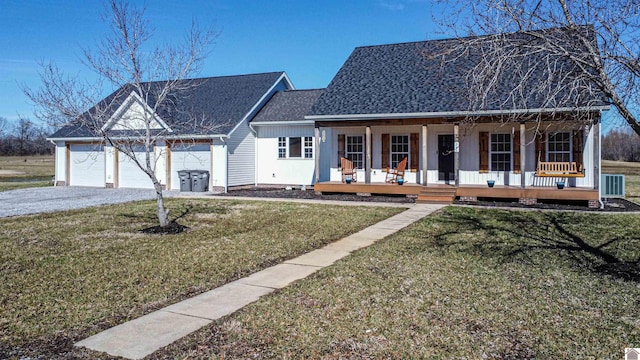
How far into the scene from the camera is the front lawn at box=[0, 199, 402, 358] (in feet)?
16.5

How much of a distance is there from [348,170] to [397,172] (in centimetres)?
200

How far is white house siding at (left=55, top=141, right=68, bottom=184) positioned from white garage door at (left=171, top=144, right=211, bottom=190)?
Result: 6.77 meters

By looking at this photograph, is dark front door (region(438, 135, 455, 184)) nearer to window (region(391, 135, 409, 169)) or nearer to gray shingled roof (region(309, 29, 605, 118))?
window (region(391, 135, 409, 169))

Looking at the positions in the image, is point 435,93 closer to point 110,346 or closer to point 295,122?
point 295,122

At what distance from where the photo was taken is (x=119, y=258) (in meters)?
7.98

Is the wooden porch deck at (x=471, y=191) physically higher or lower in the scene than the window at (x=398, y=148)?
lower

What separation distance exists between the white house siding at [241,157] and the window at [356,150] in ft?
16.3

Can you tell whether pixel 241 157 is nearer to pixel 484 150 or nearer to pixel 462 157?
pixel 462 157

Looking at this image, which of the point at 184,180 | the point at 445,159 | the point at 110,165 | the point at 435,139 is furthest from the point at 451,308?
the point at 110,165

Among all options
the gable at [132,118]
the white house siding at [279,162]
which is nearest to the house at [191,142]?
the gable at [132,118]

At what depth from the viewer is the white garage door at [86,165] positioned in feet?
79.0

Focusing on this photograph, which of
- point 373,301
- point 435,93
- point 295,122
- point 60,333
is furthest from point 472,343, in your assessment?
point 295,122

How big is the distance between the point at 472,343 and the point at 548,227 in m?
7.59

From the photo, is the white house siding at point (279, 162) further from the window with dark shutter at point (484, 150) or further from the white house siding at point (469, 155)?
the window with dark shutter at point (484, 150)
